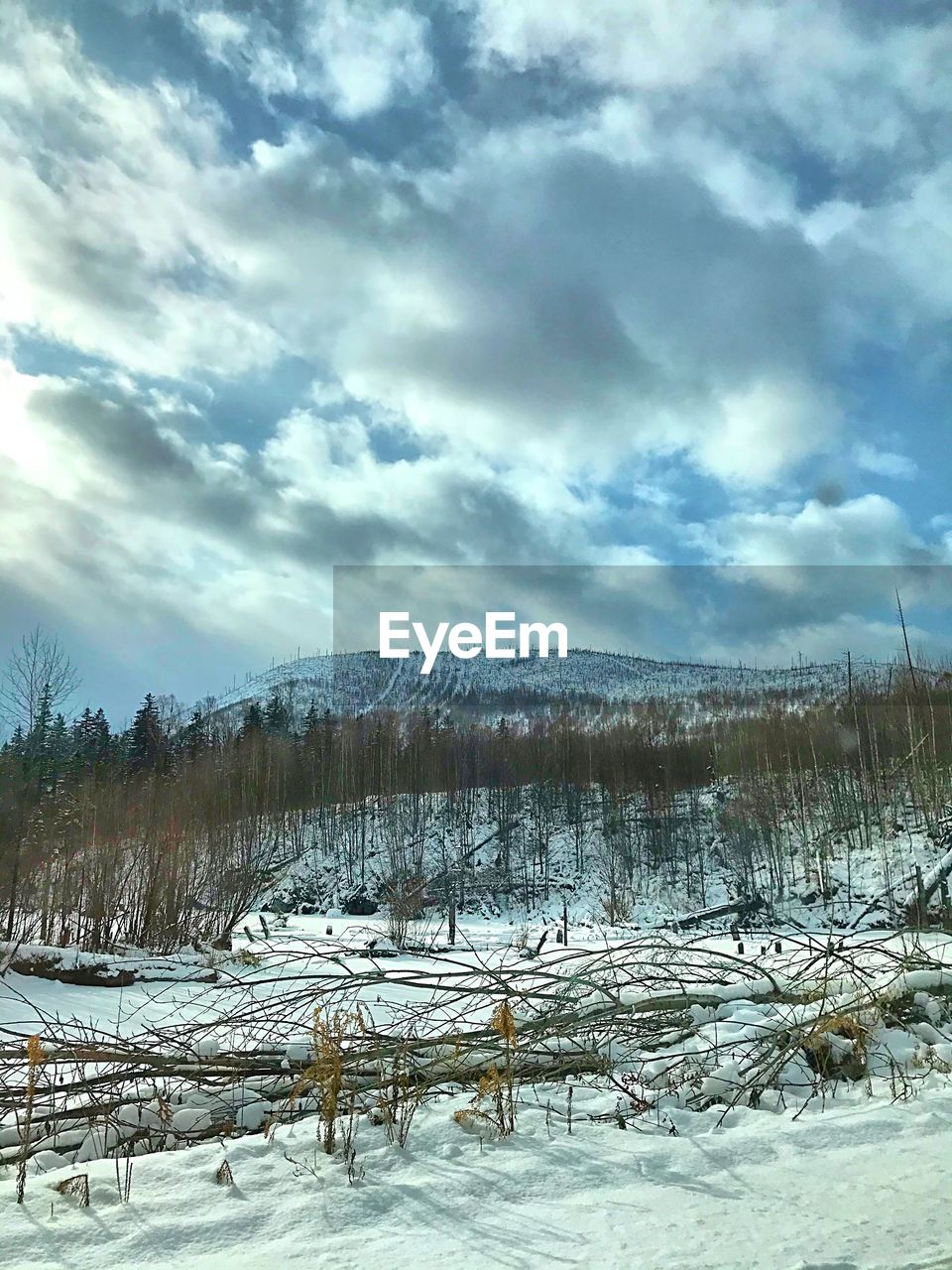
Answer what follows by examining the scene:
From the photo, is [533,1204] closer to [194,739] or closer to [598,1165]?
[598,1165]

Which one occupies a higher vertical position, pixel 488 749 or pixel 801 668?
pixel 801 668

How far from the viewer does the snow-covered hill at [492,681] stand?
424ft

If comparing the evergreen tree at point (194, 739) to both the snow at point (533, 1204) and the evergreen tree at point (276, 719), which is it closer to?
the evergreen tree at point (276, 719)

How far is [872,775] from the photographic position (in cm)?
3434

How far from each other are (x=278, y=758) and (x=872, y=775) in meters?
31.8

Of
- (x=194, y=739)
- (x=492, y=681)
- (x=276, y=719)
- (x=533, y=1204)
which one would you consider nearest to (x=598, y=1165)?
(x=533, y=1204)

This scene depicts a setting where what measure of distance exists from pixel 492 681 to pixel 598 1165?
16314 centimetres

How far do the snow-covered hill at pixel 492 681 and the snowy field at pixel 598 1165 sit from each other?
362ft

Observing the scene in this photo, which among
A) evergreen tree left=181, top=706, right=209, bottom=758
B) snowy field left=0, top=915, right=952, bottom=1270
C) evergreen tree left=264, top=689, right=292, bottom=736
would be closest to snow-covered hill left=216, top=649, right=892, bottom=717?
evergreen tree left=264, top=689, right=292, bottom=736

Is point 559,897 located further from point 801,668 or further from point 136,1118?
point 801,668

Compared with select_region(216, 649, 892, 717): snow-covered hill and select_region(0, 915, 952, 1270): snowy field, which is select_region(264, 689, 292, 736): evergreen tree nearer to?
select_region(216, 649, 892, 717): snow-covered hill

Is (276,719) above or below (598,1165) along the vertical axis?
above

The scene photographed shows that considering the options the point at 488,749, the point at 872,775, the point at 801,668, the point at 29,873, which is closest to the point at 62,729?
the point at 488,749

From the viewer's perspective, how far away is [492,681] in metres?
166
